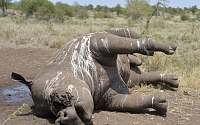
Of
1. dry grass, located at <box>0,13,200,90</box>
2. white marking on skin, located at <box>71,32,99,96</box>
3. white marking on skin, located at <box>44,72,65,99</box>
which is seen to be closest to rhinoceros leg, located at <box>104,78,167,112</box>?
white marking on skin, located at <box>71,32,99,96</box>

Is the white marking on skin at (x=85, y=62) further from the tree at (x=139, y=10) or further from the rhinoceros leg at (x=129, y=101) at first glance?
the tree at (x=139, y=10)

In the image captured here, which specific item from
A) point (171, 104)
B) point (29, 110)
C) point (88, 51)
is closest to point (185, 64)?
point (171, 104)

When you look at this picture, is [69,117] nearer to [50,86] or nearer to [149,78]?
[50,86]

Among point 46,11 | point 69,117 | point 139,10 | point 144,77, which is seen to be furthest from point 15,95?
point 46,11

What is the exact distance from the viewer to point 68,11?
3678 cm

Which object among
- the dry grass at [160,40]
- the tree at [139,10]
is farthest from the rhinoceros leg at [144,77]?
the tree at [139,10]

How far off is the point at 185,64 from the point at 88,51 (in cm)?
430

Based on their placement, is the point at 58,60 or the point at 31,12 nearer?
the point at 58,60

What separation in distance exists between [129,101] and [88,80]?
0.77 metres

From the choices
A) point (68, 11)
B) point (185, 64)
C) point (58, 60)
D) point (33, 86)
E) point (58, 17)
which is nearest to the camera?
point (33, 86)

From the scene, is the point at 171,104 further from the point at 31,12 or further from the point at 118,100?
the point at 31,12

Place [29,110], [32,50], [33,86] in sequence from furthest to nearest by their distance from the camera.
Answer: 1. [32,50]
2. [29,110]
3. [33,86]

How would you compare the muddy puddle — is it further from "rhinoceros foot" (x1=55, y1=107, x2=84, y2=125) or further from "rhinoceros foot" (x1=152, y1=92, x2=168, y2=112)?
"rhinoceros foot" (x1=152, y1=92, x2=168, y2=112)

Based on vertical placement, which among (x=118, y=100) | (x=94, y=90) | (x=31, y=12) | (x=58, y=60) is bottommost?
(x=118, y=100)
